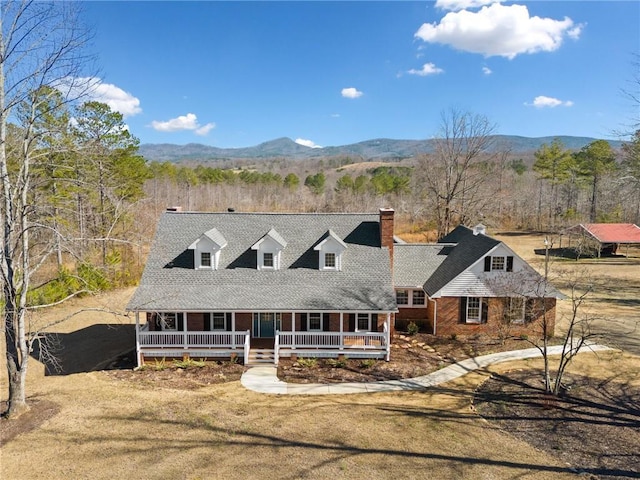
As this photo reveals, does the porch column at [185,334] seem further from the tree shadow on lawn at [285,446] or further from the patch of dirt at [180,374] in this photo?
the tree shadow on lawn at [285,446]

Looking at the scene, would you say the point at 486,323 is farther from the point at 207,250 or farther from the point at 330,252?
the point at 207,250

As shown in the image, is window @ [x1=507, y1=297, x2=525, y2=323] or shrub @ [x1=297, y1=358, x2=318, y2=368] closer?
shrub @ [x1=297, y1=358, x2=318, y2=368]

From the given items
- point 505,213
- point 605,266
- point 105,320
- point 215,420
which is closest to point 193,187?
point 505,213

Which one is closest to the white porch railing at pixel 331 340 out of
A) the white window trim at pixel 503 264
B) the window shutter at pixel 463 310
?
the window shutter at pixel 463 310

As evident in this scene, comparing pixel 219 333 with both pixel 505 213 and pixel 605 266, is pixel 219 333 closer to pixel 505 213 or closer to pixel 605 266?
pixel 605 266

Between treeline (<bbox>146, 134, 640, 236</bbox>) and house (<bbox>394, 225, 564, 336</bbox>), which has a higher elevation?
treeline (<bbox>146, 134, 640, 236</bbox>)

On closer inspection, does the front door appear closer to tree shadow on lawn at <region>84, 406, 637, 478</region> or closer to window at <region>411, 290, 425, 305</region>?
tree shadow on lawn at <region>84, 406, 637, 478</region>

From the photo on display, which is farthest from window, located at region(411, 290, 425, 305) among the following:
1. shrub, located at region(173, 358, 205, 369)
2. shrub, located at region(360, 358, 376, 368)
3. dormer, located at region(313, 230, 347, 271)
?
shrub, located at region(173, 358, 205, 369)
